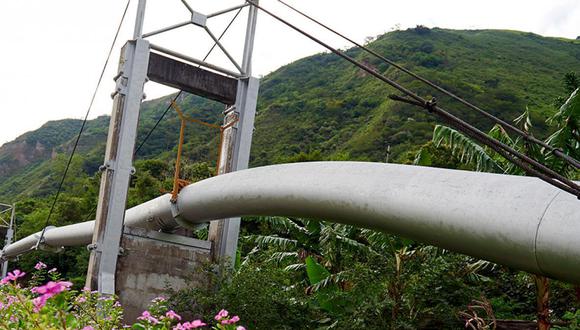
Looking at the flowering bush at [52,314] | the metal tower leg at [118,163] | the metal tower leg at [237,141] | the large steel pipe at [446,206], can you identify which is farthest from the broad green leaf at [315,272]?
the flowering bush at [52,314]

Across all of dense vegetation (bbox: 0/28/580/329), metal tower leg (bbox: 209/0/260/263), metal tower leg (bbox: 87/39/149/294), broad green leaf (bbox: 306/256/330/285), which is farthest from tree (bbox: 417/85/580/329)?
metal tower leg (bbox: 87/39/149/294)

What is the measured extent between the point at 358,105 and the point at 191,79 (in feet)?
153

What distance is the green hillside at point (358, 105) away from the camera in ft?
147

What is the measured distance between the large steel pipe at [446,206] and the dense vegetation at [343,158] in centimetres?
224

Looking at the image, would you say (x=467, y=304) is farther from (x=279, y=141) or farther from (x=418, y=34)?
(x=418, y=34)

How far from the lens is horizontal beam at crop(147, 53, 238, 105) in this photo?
30.9ft

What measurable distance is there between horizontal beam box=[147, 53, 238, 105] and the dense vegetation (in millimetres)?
2739

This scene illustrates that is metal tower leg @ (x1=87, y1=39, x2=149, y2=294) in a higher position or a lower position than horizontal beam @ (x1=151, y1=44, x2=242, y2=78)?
lower

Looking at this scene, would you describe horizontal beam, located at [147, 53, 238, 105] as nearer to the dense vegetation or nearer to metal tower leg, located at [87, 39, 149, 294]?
metal tower leg, located at [87, 39, 149, 294]

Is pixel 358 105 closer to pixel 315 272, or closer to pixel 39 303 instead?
pixel 315 272

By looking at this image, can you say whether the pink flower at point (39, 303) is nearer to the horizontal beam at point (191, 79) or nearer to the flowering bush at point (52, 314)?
the flowering bush at point (52, 314)

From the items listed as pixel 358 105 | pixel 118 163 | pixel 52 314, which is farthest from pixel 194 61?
pixel 358 105

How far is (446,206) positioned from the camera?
4.32 meters

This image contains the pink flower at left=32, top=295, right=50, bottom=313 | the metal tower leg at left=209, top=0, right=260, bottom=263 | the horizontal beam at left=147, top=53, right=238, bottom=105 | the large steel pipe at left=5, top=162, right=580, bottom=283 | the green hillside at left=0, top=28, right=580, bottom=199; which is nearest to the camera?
the pink flower at left=32, top=295, right=50, bottom=313
